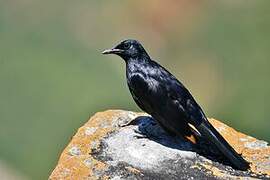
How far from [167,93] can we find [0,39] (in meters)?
9.90

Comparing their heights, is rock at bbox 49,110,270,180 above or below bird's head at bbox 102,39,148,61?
below

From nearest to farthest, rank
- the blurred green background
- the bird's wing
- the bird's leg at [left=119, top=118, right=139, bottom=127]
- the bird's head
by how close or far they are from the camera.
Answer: the bird's wing < the bird's leg at [left=119, top=118, right=139, bottom=127] < the bird's head < the blurred green background

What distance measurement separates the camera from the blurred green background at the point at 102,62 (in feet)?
48.2

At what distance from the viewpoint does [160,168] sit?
329 inches

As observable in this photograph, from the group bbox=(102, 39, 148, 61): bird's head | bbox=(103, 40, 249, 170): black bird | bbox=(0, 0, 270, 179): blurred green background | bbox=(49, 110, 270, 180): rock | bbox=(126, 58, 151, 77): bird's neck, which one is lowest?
bbox=(0, 0, 270, 179): blurred green background

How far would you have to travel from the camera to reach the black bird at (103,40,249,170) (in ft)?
29.2

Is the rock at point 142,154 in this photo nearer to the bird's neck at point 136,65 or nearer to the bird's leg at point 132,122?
the bird's leg at point 132,122

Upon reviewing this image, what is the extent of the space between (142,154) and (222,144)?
79 centimetres

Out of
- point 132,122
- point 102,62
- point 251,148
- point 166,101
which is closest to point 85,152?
point 132,122

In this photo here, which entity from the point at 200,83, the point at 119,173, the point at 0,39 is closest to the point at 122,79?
the point at 200,83

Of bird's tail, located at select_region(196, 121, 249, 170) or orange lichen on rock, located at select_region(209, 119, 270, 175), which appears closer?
bird's tail, located at select_region(196, 121, 249, 170)

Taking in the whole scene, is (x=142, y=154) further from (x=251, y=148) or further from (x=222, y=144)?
(x=251, y=148)

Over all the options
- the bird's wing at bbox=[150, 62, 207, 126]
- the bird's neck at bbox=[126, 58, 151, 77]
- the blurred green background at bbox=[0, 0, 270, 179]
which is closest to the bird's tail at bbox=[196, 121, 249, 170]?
the bird's wing at bbox=[150, 62, 207, 126]

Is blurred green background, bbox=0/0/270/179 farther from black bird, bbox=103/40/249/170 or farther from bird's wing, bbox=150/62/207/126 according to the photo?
bird's wing, bbox=150/62/207/126
